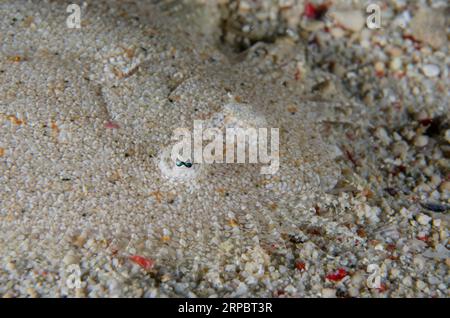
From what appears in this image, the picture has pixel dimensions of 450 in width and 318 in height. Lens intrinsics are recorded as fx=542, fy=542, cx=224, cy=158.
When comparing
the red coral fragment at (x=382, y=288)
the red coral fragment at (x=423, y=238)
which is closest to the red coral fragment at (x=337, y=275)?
the red coral fragment at (x=382, y=288)

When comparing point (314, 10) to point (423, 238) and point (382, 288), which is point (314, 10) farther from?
point (382, 288)

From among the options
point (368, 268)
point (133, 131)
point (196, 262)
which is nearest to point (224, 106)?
point (133, 131)

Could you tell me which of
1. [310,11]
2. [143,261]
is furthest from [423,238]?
[310,11]

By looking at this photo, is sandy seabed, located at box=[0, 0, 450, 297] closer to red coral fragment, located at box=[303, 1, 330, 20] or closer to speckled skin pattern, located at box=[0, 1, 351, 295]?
speckled skin pattern, located at box=[0, 1, 351, 295]

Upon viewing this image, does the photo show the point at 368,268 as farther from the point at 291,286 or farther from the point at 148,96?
the point at 148,96

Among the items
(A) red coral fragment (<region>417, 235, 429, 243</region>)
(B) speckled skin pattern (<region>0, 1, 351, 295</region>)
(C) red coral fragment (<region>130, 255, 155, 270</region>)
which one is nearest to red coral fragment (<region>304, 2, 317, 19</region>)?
(B) speckled skin pattern (<region>0, 1, 351, 295</region>)

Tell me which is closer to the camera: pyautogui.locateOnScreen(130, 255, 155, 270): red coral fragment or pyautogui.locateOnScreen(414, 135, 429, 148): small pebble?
pyautogui.locateOnScreen(130, 255, 155, 270): red coral fragment
